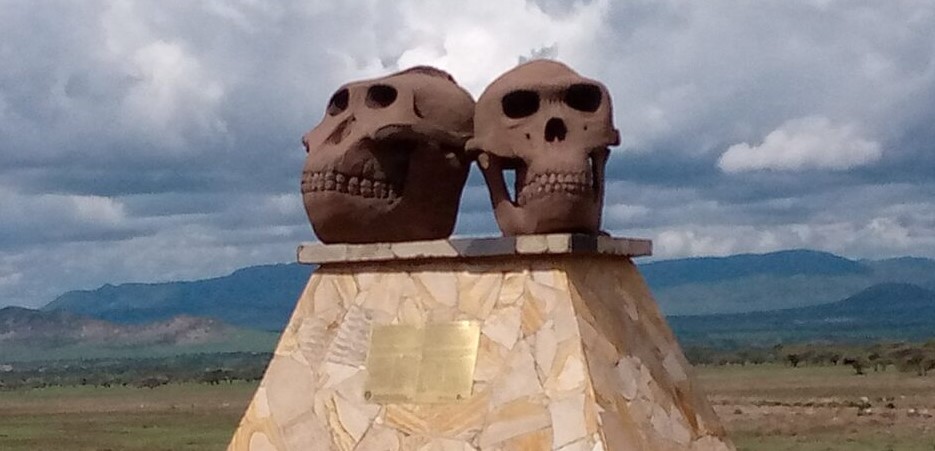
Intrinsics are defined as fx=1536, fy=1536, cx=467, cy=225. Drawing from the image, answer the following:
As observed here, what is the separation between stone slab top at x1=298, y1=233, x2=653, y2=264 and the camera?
8.78 metres

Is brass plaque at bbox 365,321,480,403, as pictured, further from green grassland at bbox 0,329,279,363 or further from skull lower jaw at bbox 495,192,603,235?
green grassland at bbox 0,329,279,363

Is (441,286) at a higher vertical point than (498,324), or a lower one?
higher

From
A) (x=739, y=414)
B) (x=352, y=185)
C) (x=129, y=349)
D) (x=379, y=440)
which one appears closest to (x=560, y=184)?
(x=352, y=185)

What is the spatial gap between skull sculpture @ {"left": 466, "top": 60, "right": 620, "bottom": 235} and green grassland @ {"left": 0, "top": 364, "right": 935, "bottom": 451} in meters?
13.9

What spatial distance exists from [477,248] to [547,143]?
0.75 meters

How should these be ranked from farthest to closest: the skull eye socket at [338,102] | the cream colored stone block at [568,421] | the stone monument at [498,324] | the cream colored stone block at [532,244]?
the skull eye socket at [338,102] < the cream colored stone block at [532,244] < the stone monument at [498,324] < the cream colored stone block at [568,421]

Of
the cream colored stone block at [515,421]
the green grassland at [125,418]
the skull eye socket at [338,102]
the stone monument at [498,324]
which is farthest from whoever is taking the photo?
the green grassland at [125,418]

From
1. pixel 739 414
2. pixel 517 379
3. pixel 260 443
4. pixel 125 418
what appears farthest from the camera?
pixel 125 418

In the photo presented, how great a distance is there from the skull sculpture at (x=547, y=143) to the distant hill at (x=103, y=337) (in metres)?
126

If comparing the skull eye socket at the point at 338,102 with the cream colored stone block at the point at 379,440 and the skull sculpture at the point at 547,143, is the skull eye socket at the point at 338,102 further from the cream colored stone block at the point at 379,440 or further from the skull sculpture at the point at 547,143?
the cream colored stone block at the point at 379,440

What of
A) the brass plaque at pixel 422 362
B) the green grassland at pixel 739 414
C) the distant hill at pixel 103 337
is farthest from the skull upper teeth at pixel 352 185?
the distant hill at pixel 103 337

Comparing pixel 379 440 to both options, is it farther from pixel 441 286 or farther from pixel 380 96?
pixel 380 96

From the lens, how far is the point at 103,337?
153 metres

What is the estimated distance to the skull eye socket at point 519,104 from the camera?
9.20 metres
